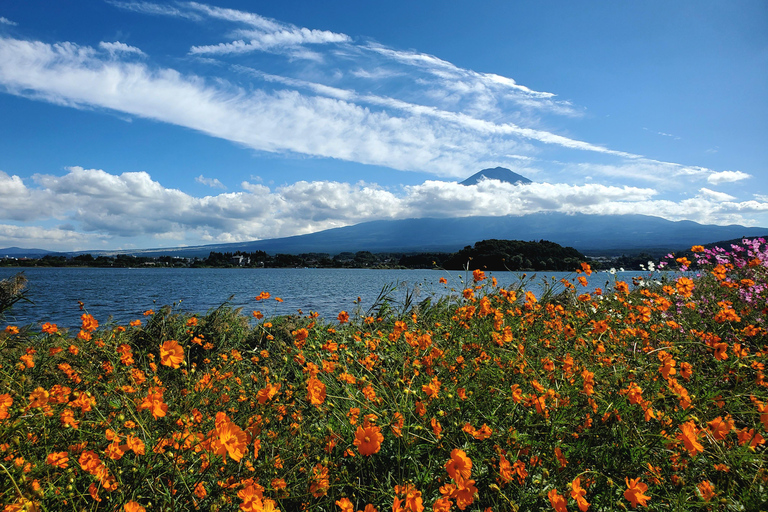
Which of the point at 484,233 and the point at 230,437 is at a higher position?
the point at 484,233

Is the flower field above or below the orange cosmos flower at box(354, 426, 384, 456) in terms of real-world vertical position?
below

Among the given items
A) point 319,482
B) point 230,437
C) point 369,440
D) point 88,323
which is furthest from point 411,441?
point 88,323

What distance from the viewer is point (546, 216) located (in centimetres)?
19550

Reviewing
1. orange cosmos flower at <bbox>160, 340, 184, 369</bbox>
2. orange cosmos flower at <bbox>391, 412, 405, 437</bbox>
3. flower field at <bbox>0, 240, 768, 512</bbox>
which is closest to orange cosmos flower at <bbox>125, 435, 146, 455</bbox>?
flower field at <bbox>0, 240, 768, 512</bbox>

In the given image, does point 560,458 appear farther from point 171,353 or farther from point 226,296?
point 226,296

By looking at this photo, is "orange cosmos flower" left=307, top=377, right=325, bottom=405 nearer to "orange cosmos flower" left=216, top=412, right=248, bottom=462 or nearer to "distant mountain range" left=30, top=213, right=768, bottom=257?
"orange cosmos flower" left=216, top=412, right=248, bottom=462

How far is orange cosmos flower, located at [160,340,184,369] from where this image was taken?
1558mm

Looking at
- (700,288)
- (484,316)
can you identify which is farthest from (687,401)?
(700,288)

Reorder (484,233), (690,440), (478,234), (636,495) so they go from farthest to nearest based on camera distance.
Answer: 1. (478,234)
2. (484,233)
3. (690,440)
4. (636,495)

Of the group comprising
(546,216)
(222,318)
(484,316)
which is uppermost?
(546,216)

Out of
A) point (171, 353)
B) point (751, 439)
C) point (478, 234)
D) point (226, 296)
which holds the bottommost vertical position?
point (226, 296)

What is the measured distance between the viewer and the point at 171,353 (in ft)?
5.32

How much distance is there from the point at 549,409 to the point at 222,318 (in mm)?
5234

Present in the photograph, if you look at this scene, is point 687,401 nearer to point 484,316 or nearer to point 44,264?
point 484,316
